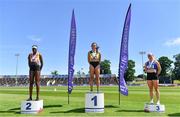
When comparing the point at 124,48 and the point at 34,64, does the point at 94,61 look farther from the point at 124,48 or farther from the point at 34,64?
Answer: the point at 124,48

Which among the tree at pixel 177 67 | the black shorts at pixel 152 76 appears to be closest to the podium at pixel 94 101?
the black shorts at pixel 152 76

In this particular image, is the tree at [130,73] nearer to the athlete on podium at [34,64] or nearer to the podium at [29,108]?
the athlete on podium at [34,64]

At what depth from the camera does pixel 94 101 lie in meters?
11.2

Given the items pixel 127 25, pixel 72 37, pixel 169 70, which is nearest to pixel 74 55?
pixel 72 37

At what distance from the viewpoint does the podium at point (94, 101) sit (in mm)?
11102

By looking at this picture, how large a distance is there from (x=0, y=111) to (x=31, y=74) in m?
1.83

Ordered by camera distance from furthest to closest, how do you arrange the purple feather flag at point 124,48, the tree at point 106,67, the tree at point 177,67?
the tree at point 106,67, the tree at point 177,67, the purple feather flag at point 124,48

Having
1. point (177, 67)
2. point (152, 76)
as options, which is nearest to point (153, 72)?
point (152, 76)

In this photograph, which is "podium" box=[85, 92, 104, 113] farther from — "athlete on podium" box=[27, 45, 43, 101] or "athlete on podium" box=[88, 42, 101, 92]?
"athlete on podium" box=[27, 45, 43, 101]

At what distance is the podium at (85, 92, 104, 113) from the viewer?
437 inches

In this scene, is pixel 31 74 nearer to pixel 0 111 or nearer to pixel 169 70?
pixel 0 111

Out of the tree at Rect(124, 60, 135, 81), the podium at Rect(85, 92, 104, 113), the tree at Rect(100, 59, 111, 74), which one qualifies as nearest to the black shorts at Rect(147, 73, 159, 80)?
the podium at Rect(85, 92, 104, 113)

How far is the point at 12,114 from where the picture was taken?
1107 centimetres

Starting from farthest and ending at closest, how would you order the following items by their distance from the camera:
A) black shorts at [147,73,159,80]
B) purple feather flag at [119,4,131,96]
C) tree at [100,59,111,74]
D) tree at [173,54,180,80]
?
tree at [100,59,111,74]
tree at [173,54,180,80]
purple feather flag at [119,4,131,96]
black shorts at [147,73,159,80]
